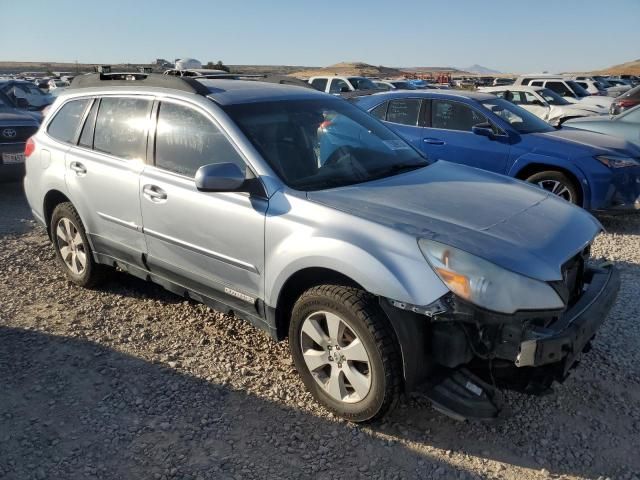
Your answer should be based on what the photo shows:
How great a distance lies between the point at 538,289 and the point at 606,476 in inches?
38.3

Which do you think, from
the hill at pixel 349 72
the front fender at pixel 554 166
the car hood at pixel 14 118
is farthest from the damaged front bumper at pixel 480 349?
the hill at pixel 349 72

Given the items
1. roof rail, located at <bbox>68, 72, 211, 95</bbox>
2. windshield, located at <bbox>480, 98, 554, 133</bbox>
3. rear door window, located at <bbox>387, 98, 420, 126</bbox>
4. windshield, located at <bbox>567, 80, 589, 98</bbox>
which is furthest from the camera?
windshield, located at <bbox>567, 80, 589, 98</bbox>

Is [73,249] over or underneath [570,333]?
underneath

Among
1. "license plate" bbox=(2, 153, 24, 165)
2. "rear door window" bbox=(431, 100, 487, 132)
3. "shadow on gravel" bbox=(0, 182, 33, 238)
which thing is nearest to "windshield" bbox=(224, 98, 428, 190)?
"rear door window" bbox=(431, 100, 487, 132)

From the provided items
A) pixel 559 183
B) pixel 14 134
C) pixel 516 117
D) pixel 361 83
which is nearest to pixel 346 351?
pixel 559 183

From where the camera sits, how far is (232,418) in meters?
3.07

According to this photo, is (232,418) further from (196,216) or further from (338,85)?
(338,85)

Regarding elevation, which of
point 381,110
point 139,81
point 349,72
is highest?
point 139,81

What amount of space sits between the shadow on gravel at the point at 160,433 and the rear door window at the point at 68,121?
6.40 ft

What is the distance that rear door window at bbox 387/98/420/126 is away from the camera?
7.64 m

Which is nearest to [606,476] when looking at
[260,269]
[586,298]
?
[586,298]

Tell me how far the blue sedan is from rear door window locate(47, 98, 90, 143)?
361cm

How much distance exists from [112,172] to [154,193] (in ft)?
1.82

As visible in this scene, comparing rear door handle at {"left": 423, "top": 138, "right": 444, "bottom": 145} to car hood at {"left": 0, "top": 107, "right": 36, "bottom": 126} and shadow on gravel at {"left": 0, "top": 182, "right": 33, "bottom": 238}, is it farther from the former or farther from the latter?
car hood at {"left": 0, "top": 107, "right": 36, "bottom": 126}
